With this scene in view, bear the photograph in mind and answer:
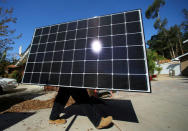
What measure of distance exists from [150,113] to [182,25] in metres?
43.0

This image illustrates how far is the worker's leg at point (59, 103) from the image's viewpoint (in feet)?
10.7

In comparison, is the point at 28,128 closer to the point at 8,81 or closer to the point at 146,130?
the point at 146,130

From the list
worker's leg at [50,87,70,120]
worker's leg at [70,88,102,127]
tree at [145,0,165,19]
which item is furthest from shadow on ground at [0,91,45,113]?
tree at [145,0,165,19]

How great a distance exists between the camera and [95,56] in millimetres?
3111

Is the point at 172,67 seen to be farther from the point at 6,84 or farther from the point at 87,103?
the point at 6,84

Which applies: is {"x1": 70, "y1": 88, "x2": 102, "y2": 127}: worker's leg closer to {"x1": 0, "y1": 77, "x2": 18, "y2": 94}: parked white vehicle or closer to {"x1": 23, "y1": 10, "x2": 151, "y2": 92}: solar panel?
{"x1": 23, "y1": 10, "x2": 151, "y2": 92}: solar panel

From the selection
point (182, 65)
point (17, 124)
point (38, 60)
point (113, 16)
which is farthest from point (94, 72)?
point (182, 65)

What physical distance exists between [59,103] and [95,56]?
2.01 meters

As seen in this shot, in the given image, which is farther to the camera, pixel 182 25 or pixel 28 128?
pixel 182 25

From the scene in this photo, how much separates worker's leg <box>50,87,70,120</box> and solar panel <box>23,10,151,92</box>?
1.48ft

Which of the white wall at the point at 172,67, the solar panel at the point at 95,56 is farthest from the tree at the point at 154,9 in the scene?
the solar panel at the point at 95,56

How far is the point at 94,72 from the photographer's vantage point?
2.92 meters

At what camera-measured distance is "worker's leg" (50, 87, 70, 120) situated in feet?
10.7

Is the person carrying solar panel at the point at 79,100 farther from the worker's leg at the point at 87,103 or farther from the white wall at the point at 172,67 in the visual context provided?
the white wall at the point at 172,67
